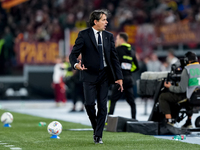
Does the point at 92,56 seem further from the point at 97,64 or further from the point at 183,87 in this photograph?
the point at 183,87

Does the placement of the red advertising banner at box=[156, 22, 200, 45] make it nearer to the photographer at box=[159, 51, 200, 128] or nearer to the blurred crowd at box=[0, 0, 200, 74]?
the blurred crowd at box=[0, 0, 200, 74]

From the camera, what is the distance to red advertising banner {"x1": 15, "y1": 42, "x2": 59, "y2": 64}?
26.2m

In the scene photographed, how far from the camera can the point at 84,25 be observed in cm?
2853

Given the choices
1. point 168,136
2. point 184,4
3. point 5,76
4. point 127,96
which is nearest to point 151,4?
point 184,4

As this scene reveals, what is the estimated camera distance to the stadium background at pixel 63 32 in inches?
1032

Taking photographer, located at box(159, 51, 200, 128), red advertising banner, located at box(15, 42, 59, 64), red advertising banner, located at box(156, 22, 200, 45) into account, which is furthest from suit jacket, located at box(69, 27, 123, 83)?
red advertising banner, located at box(15, 42, 59, 64)

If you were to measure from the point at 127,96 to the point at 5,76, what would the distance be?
15548mm

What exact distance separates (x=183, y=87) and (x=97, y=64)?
8.33ft

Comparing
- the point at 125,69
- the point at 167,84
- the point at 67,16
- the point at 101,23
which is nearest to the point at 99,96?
the point at 101,23

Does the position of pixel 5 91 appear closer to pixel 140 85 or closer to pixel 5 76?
pixel 5 76

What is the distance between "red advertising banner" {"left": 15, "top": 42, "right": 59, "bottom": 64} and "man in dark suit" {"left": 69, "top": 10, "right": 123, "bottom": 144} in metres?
18.3

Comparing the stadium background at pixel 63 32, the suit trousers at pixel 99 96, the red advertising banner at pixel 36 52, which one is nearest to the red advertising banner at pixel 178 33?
the stadium background at pixel 63 32

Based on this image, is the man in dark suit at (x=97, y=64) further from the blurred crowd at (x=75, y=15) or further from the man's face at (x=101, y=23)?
the blurred crowd at (x=75, y=15)

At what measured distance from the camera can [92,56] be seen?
26.5ft
